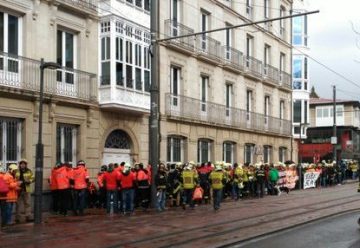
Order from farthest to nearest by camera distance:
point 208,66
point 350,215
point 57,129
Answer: point 208,66 → point 57,129 → point 350,215

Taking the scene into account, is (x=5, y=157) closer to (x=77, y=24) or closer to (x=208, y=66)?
(x=77, y=24)

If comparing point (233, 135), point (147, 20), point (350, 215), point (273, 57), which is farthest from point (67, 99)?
point (273, 57)

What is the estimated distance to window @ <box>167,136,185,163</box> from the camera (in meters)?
28.8

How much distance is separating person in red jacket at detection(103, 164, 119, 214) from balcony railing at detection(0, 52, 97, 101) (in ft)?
12.0

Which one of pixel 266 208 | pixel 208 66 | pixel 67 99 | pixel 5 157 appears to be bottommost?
pixel 266 208

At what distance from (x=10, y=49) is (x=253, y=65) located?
66.9 feet

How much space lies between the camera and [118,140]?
25766 millimetres

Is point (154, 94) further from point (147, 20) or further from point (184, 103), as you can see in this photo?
point (184, 103)

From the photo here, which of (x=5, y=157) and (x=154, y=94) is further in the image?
(x=154, y=94)

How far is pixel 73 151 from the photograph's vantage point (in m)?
22.8

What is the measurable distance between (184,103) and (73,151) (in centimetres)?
823

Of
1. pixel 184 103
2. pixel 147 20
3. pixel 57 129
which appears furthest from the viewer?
pixel 184 103

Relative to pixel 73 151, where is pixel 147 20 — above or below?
above

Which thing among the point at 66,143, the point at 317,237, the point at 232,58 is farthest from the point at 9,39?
the point at 232,58
